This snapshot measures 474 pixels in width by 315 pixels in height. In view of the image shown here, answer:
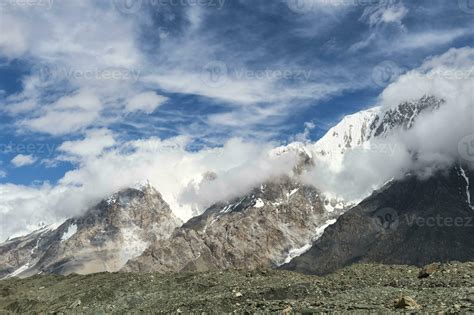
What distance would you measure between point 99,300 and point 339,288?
2852 cm

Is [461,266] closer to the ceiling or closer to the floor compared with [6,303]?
closer to the floor

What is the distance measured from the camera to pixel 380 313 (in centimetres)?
3406

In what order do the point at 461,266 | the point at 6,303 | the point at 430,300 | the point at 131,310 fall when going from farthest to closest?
1. the point at 6,303
2. the point at 131,310
3. the point at 461,266
4. the point at 430,300

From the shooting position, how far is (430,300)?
36375mm

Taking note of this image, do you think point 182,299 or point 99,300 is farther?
point 99,300

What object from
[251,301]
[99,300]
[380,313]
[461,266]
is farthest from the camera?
[99,300]

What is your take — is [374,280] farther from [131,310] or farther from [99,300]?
[99,300]

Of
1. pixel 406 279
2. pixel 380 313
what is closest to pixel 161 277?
pixel 406 279

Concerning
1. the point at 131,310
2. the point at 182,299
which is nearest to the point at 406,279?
the point at 182,299

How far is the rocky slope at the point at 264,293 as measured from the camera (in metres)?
37.2

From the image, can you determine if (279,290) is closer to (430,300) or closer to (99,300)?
(430,300)

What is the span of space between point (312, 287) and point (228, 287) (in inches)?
404

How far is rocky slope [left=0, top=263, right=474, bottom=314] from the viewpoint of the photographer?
37219mm

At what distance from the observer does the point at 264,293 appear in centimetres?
4966
